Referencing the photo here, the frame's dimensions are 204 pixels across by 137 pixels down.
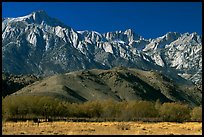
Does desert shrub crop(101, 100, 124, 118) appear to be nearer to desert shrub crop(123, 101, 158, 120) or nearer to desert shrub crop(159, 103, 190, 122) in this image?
desert shrub crop(123, 101, 158, 120)

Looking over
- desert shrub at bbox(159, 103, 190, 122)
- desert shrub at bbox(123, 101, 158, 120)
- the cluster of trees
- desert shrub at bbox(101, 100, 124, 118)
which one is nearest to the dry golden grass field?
the cluster of trees

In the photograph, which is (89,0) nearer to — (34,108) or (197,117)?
(34,108)

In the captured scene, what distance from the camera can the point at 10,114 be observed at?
10475 centimetres

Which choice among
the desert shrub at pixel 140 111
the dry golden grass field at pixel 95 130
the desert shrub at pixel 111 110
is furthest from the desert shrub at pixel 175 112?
the dry golden grass field at pixel 95 130

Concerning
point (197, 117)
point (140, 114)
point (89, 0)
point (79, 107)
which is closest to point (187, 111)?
point (197, 117)

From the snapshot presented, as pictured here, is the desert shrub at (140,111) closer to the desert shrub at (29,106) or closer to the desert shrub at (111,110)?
the desert shrub at (111,110)

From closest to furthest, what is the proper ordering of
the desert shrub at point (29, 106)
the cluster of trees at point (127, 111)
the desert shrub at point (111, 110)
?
the desert shrub at point (29, 106) → the cluster of trees at point (127, 111) → the desert shrub at point (111, 110)

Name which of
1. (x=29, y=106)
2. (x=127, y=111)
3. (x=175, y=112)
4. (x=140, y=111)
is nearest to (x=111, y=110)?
(x=127, y=111)

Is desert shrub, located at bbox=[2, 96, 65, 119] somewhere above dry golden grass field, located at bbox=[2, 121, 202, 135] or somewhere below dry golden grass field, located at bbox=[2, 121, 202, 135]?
above

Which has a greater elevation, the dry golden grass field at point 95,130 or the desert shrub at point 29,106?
the desert shrub at point 29,106

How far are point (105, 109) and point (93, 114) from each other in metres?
4.83

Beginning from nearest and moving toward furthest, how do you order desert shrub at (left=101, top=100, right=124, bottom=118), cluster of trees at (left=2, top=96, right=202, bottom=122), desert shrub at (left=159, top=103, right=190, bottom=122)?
cluster of trees at (left=2, top=96, right=202, bottom=122)
desert shrub at (left=159, top=103, right=190, bottom=122)
desert shrub at (left=101, top=100, right=124, bottom=118)

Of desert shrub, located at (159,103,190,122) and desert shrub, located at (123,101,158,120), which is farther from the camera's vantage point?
desert shrub, located at (123,101,158,120)

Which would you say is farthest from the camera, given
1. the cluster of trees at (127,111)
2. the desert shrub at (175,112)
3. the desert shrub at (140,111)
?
the desert shrub at (140,111)
